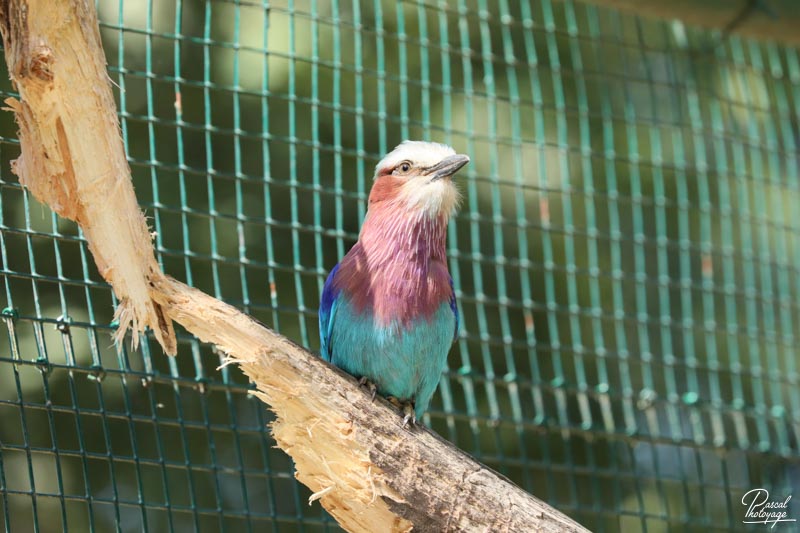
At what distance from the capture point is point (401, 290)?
3.70 m

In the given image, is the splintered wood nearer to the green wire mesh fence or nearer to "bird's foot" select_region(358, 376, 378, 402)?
"bird's foot" select_region(358, 376, 378, 402)

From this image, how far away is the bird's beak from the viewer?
3.82m

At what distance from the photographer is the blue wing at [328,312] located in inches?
151

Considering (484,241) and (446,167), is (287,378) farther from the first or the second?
(484,241)

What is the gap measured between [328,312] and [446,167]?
26.6 inches

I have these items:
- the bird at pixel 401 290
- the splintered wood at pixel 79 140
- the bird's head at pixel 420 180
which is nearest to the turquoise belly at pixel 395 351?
the bird at pixel 401 290

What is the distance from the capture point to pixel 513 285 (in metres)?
5.97

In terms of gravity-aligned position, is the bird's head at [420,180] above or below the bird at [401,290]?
above

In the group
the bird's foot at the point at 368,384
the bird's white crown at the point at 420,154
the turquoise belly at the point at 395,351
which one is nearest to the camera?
the bird's foot at the point at 368,384

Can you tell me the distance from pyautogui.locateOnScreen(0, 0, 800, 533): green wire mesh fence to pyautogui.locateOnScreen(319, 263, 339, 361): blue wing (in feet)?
1.79

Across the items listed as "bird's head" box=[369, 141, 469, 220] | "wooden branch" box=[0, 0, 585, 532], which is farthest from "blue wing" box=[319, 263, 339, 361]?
"wooden branch" box=[0, 0, 585, 532]

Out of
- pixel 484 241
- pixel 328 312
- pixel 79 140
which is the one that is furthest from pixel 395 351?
pixel 484 241

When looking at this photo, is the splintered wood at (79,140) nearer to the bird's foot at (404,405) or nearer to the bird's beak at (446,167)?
the bird's foot at (404,405)
